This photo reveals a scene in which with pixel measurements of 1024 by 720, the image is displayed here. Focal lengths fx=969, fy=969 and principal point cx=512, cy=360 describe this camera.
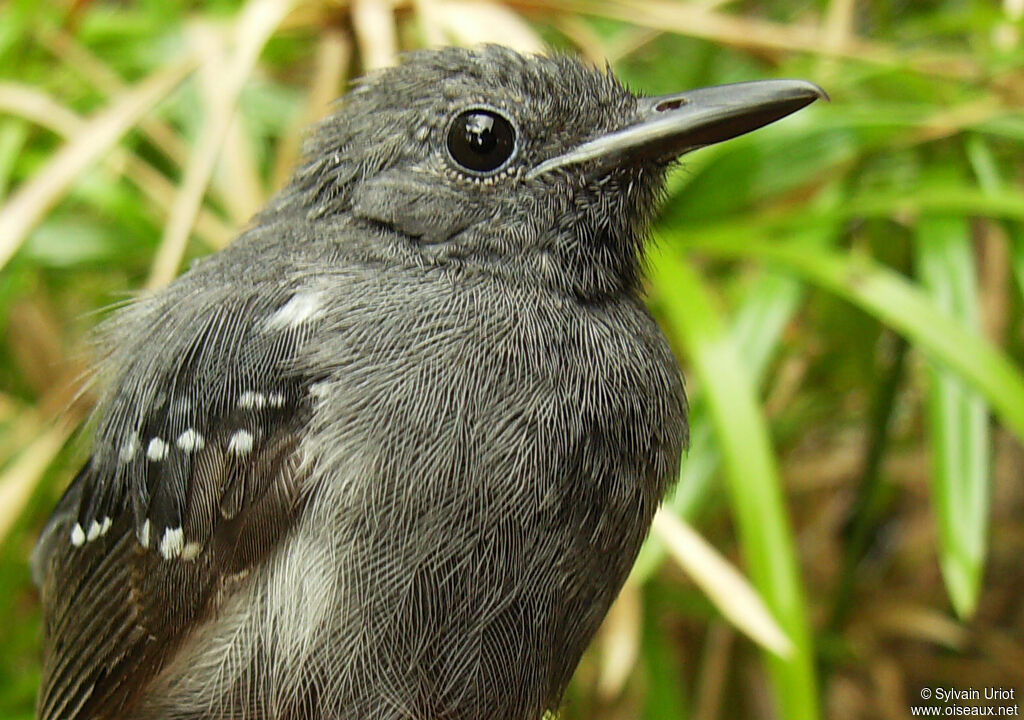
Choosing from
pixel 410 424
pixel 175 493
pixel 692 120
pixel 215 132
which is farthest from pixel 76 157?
pixel 692 120

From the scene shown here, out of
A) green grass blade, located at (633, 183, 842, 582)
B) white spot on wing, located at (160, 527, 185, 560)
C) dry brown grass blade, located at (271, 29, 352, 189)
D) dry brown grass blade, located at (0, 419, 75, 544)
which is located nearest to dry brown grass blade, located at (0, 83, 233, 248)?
dry brown grass blade, located at (271, 29, 352, 189)

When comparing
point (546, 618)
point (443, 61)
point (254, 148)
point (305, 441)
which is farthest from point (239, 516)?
point (254, 148)

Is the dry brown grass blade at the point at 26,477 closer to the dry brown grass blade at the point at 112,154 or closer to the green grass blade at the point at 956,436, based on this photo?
the dry brown grass blade at the point at 112,154

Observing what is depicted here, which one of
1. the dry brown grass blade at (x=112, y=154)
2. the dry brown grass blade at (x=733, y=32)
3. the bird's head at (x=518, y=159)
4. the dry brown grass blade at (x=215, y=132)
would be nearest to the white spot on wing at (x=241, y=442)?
the bird's head at (x=518, y=159)

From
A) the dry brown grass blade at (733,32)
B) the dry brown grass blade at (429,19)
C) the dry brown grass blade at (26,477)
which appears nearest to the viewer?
the dry brown grass blade at (26,477)

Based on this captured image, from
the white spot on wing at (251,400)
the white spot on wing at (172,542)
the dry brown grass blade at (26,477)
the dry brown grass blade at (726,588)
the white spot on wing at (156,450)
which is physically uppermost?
the white spot on wing at (251,400)

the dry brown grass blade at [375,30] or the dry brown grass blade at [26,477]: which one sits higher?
the dry brown grass blade at [375,30]

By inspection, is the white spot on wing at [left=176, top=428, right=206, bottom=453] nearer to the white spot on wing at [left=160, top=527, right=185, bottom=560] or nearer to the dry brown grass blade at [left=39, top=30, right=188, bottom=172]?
the white spot on wing at [left=160, top=527, right=185, bottom=560]

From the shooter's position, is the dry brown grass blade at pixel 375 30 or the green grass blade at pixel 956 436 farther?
the dry brown grass blade at pixel 375 30
